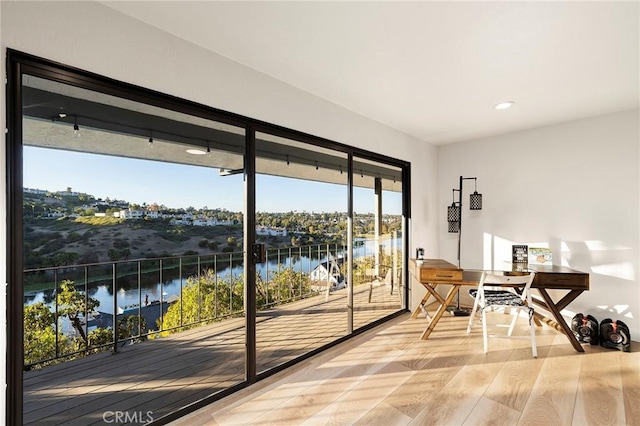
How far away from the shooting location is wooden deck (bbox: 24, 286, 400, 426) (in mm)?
1961

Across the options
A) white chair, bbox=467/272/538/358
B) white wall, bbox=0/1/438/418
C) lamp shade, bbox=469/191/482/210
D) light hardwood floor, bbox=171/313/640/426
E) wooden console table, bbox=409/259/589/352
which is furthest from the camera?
lamp shade, bbox=469/191/482/210

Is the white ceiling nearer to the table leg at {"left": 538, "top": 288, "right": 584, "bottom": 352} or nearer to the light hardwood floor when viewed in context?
the table leg at {"left": 538, "top": 288, "right": 584, "bottom": 352}

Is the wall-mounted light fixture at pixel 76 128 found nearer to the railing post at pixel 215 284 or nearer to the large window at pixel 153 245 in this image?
the large window at pixel 153 245

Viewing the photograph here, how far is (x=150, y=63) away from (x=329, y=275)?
2576mm

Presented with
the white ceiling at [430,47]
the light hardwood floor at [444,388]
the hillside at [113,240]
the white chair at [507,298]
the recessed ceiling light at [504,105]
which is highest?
the white ceiling at [430,47]

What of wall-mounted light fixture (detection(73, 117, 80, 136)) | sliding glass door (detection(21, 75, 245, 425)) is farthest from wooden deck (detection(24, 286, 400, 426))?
wall-mounted light fixture (detection(73, 117, 80, 136))

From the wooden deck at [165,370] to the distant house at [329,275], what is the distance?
132 millimetres

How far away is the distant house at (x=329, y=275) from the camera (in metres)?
3.53

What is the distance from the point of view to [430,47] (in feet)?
6.96

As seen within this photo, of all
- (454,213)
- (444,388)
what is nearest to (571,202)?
(454,213)

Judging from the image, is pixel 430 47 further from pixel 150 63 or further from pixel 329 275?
pixel 329 275

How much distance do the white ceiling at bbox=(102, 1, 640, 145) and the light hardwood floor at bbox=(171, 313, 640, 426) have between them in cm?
239

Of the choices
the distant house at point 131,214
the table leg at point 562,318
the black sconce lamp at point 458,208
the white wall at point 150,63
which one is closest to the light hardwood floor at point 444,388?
the table leg at point 562,318

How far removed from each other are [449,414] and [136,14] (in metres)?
3.05
